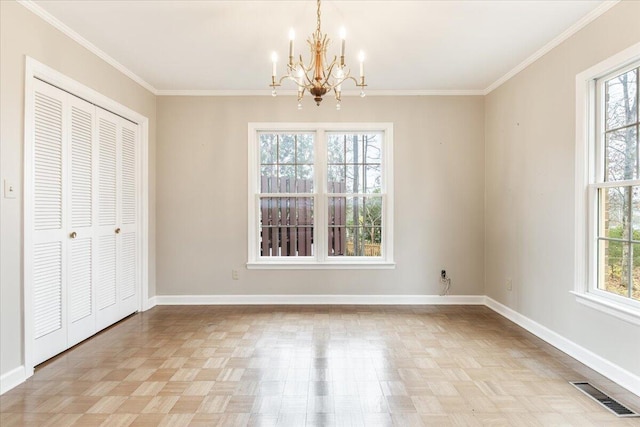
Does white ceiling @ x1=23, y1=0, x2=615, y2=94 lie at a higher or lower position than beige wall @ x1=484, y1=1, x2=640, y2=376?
higher

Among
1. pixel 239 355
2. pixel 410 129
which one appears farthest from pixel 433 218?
pixel 239 355

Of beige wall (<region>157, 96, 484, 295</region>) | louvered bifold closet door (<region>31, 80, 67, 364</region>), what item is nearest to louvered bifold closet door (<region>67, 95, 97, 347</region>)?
louvered bifold closet door (<region>31, 80, 67, 364</region>)

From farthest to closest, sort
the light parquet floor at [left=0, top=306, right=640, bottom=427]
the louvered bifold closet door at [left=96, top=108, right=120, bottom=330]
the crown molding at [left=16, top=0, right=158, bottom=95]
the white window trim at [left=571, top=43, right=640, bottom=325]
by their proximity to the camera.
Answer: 1. the louvered bifold closet door at [left=96, top=108, right=120, bottom=330]
2. the white window trim at [left=571, top=43, right=640, bottom=325]
3. the crown molding at [left=16, top=0, right=158, bottom=95]
4. the light parquet floor at [left=0, top=306, right=640, bottom=427]

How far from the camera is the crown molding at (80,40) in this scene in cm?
258

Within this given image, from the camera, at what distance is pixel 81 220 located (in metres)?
3.19

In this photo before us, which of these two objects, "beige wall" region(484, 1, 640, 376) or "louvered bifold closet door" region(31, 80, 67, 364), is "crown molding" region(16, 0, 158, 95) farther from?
"beige wall" region(484, 1, 640, 376)

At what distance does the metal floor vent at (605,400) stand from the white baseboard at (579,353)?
0.68 feet

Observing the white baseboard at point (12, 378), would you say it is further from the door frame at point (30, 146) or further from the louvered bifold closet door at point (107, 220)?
the louvered bifold closet door at point (107, 220)

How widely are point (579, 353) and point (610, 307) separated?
0.52m

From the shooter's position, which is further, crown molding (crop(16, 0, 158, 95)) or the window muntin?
crown molding (crop(16, 0, 158, 95))

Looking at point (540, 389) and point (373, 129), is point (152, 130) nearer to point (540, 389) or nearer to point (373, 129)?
point (373, 129)

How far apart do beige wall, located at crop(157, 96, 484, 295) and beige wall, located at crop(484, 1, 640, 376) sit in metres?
0.29

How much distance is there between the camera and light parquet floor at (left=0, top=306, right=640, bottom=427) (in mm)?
2084

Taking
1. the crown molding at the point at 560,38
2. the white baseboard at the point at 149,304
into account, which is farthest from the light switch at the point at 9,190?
the crown molding at the point at 560,38
